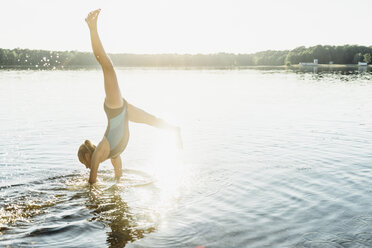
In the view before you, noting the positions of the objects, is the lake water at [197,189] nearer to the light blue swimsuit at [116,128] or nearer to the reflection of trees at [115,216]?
the reflection of trees at [115,216]

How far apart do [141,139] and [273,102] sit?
15460mm

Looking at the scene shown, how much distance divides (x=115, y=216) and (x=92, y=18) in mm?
3909

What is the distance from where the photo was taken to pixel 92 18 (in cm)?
765

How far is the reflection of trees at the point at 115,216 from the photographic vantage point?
21.1ft

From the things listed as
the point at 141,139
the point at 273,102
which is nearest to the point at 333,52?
the point at 273,102

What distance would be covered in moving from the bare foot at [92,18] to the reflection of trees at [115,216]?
3631 millimetres

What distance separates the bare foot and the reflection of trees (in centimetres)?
363

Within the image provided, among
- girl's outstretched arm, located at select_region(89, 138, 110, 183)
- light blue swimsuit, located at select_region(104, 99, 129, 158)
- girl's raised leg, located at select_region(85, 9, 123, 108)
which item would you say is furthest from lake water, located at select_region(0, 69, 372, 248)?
girl's raised leg, located at select_region(85, 9, 123, 108)

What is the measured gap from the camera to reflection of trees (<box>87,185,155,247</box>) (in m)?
6.44

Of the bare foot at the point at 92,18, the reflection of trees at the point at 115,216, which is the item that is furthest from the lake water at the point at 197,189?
the bare foot at the point at 92,18

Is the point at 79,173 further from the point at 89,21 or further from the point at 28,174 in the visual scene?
the point at 89,21

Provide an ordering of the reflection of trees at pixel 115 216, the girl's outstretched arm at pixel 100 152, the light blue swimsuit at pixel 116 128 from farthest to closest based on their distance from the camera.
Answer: the girl's outstretched arm at pixel 100 152, the light blue swimsuit at pixel 116 128, the reflection of trees at pixel 115 216

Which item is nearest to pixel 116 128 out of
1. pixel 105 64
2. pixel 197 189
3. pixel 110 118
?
pixel 110 118

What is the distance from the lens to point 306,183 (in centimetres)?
934
